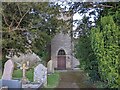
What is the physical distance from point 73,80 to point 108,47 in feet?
1.44

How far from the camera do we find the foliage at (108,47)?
8.17 feet

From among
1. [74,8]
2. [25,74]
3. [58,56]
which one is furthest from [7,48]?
[74,8]

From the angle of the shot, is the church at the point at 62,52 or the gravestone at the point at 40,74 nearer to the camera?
the church at the point at 62,52

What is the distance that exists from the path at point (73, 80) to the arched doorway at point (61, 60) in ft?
0.19

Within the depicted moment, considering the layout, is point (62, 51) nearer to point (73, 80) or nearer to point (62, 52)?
point (62, 52)

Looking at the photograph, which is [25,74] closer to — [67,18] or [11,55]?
[11,55]

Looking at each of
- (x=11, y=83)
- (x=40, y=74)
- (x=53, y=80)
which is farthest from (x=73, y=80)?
(x=11, y=83)

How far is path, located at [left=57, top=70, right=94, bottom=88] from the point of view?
8.55 feet

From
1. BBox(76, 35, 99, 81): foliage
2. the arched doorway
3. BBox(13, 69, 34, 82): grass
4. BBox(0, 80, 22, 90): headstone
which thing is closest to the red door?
the arched doorway

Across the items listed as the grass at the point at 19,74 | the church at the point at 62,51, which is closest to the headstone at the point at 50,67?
the church at the point at 62,51

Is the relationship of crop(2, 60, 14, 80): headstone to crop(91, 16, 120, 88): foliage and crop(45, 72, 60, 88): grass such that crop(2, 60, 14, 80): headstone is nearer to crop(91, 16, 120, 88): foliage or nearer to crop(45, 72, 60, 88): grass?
crop(45, 72, 60, 88): grass

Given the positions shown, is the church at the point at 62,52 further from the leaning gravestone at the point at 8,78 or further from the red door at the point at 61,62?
the leaning gravestone at the point at 8,78

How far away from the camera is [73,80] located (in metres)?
2.65

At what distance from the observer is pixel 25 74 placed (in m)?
2.62
